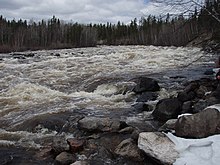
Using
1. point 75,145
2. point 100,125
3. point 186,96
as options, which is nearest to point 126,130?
point 100,125

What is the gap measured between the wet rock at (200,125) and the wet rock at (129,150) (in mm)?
887

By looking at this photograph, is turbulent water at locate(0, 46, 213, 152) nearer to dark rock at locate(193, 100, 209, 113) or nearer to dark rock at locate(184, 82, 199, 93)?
dark rock at locate(184, 82, 199, 93)

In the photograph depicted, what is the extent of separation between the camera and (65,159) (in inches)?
227

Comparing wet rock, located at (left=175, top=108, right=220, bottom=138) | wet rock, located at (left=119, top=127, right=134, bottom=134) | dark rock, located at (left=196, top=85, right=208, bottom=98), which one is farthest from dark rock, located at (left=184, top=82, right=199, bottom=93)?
wet rock, located at (left=175, top=108, right=220, bottom=138)

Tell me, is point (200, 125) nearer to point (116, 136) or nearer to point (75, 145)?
point (116, 136)

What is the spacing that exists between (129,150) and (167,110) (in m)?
2.60

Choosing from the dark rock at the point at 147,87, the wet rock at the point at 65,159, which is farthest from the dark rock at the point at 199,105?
the wet rock at the point at 65,159

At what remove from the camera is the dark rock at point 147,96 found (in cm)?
1039

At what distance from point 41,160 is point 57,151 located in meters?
0.36

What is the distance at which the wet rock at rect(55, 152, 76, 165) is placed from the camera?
5.71m

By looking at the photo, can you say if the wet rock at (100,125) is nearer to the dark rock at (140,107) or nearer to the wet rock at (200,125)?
the wet rock at (200,125)

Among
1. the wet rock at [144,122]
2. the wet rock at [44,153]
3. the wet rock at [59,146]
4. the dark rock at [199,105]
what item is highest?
the dark rock at [199,105]

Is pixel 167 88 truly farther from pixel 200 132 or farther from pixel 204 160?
pixel 204 160

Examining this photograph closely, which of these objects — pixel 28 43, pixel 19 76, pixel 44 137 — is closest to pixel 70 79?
pixel 19 76
